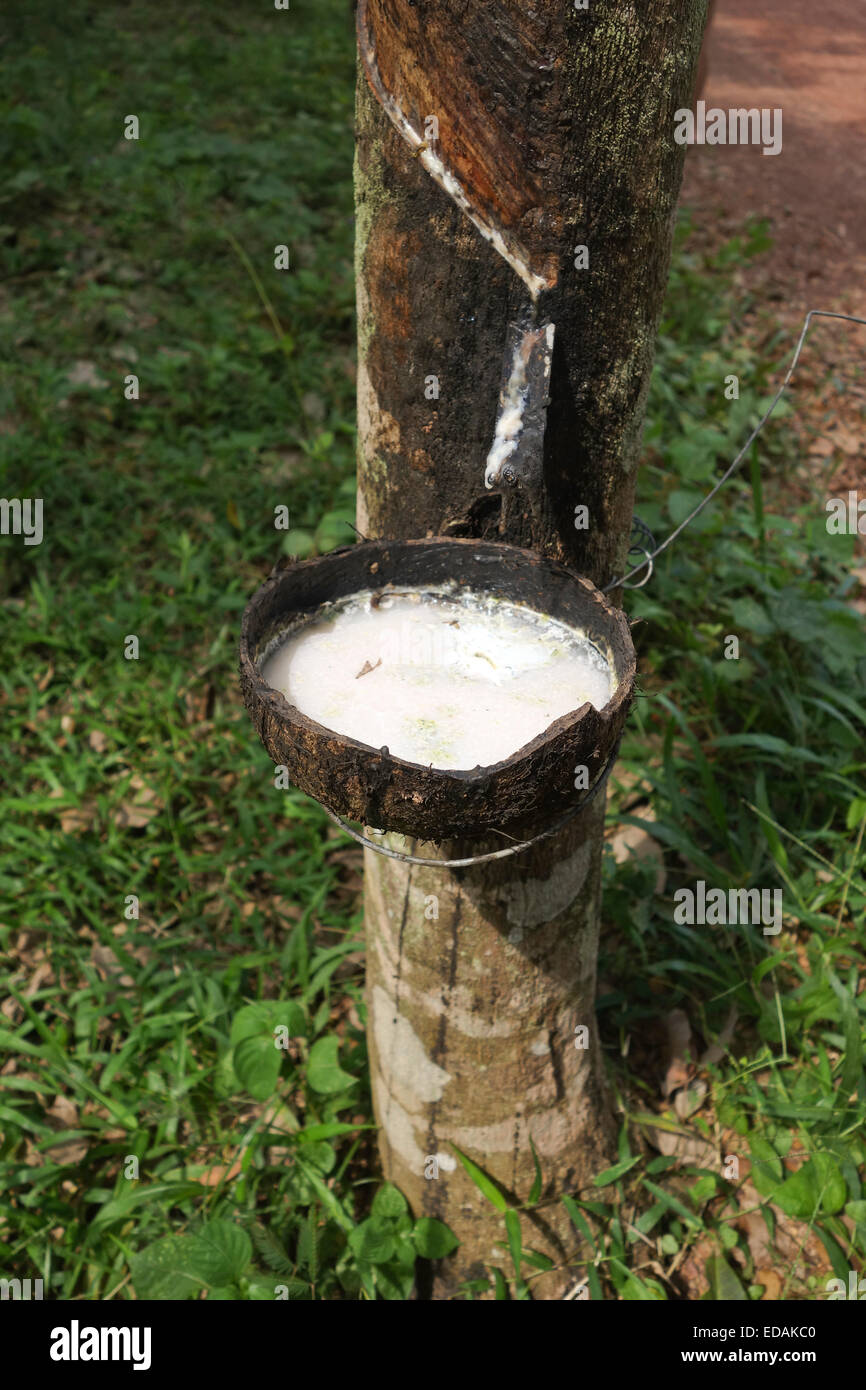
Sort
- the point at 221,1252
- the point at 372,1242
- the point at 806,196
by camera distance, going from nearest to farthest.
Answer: the point at 221,1252 → the point at 372,1242 → the point at 806,196

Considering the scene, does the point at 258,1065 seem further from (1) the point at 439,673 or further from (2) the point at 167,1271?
(1) the point at 439,673

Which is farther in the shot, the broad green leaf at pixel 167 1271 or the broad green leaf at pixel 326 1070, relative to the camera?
the broad green leaf at pixel 326 1070

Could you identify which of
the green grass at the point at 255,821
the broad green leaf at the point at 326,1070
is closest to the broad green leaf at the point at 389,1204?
the green grass at the point at 255,821

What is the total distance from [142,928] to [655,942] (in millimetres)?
1407

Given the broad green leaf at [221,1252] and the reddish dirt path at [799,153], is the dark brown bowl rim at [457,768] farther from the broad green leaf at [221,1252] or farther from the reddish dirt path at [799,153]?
the reddish dirt path at [799,153]

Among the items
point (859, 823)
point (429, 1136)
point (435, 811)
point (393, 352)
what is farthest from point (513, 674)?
point (859, 823)

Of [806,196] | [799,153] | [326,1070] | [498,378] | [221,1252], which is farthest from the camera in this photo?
[799,153]

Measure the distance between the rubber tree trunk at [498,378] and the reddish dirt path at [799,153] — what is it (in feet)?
15.0

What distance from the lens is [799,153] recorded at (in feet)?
23.9

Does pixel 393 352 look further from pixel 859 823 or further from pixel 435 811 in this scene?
pixel 859 823

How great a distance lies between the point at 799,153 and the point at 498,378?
24.0 ft

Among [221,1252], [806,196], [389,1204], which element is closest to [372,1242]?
[389,1204]

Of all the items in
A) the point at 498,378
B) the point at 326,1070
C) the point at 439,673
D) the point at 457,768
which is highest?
the point at 498,378

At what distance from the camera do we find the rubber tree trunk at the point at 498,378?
1263mm
